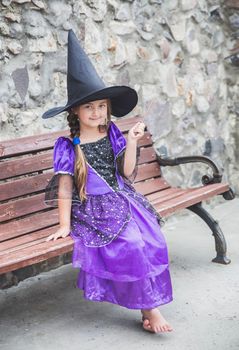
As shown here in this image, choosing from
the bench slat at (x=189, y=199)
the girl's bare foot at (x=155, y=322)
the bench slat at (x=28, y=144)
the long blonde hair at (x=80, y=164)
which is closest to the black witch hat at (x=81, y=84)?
the long blonde hair at (x=80, y=164)

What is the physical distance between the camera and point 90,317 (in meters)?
2.76

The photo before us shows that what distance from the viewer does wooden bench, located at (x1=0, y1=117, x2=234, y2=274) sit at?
2510mm

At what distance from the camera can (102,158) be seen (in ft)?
8.72

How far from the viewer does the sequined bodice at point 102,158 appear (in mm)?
2633

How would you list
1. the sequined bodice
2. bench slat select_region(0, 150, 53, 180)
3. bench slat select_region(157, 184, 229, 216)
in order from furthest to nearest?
bench slat select_region(157, 184, 229, 216) < bench slat select_region(0, 150, 53, 180) < the sequined bodice

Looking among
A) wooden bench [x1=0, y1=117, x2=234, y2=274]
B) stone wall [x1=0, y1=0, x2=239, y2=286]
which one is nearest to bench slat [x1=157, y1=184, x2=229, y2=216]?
wooden bench [x1=0, y1=117, x2=234, y2=274]

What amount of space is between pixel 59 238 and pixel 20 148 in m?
0.63

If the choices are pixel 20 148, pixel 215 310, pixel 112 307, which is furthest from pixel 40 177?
pixel 215 310

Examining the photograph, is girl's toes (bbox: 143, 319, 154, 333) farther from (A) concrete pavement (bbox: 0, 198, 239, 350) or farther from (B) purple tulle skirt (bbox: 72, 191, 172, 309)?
(B) purple tulle skirt (bbox: 72, 191, 172, 309)

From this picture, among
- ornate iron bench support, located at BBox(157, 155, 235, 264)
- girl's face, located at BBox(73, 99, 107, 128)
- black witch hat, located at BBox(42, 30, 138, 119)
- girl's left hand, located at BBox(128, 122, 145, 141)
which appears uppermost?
black witch hat, located at BBox(42, 30, 138, 119)

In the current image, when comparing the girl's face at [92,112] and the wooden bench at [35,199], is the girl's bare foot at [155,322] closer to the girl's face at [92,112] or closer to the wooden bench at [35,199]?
the wooden bench at [35,199]

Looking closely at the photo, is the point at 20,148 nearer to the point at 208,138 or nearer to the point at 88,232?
the point at 88,232

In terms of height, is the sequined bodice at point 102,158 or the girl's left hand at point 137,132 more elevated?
the girl's left hand at point 137,132

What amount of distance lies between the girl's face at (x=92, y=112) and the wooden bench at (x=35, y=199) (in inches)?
18.9
